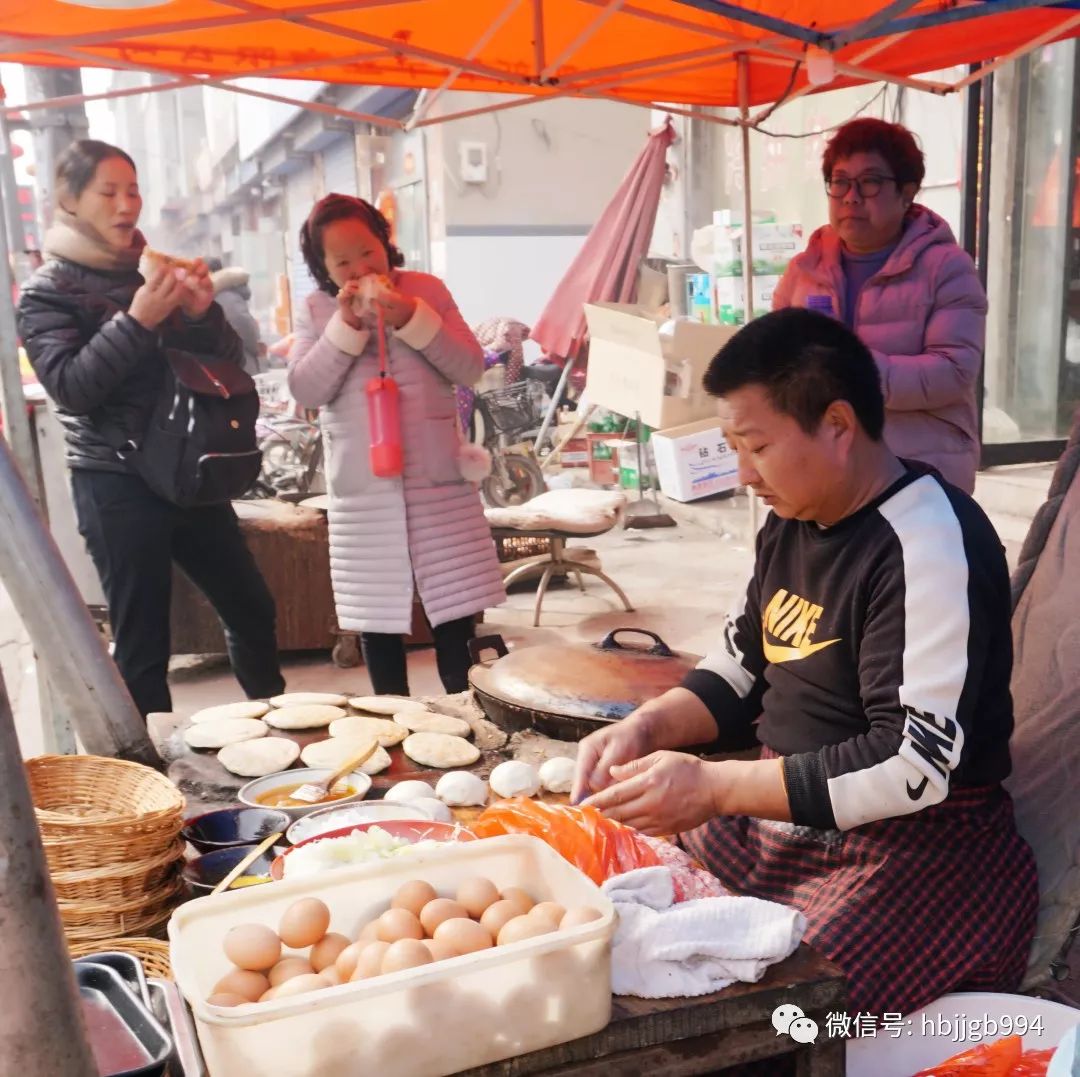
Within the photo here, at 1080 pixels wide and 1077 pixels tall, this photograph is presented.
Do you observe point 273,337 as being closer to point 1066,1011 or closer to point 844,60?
point 844,60

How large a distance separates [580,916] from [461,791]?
92 cm

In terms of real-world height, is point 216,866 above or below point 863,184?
below

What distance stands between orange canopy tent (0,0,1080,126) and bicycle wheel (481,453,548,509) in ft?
16.0

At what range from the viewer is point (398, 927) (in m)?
1.24

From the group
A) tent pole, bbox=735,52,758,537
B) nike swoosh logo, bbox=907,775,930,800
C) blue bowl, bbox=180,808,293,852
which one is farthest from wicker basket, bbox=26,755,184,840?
tent pole, bbox=735,52,758,537

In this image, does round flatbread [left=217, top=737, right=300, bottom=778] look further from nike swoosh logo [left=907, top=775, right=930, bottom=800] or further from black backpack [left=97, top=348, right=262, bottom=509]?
nike swoosh logo [left=907, top=775, right=930, bottom=800]

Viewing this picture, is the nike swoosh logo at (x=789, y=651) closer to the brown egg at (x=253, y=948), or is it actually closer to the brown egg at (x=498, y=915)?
the brown egg at (x=498, y=915)

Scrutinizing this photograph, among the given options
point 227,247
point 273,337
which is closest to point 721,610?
point 273,337

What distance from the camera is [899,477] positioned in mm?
1857

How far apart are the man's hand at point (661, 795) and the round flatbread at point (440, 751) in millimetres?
718

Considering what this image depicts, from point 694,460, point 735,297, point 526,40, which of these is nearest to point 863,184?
point 526,40

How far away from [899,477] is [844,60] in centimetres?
284

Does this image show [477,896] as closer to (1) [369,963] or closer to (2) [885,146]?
(1) [369,963]

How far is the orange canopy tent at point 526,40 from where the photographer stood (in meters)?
3.33
